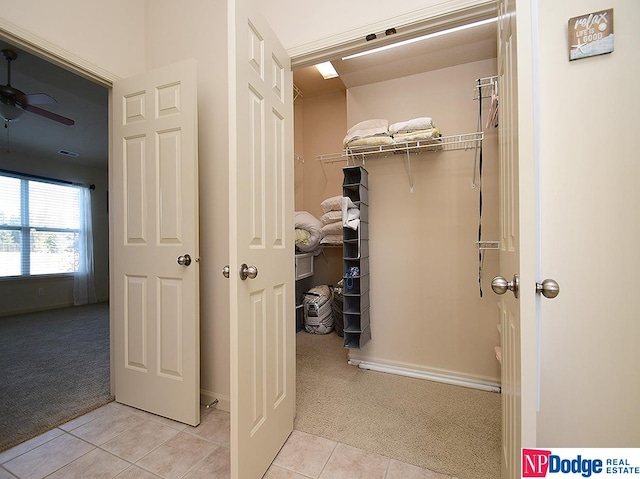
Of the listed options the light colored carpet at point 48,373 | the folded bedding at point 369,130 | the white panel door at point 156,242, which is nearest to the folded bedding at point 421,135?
the folded bedding at point 369,130

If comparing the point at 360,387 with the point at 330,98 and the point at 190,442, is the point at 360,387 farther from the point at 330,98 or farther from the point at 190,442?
the point at 330,98

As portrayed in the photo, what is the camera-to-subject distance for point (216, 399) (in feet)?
5.97

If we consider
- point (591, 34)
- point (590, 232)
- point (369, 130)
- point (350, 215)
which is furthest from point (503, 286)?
point (369, 130)

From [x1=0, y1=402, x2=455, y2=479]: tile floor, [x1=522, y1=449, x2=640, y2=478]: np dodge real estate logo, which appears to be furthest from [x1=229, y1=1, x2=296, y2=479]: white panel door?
[x1=522, y1=449, x2=640, y2=478]: np dodge real estate logo

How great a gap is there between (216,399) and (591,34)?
2618mm

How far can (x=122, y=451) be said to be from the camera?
4.67 feet

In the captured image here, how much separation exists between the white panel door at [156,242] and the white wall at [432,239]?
1389 mm

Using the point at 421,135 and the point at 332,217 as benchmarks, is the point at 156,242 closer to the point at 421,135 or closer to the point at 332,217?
the point at 332,217

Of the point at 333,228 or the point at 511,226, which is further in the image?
the point at 333,228

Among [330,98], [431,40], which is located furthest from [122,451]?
[330,98]

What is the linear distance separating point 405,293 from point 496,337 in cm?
70

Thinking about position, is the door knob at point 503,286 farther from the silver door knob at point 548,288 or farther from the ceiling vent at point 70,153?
the ceiling vent at point 70,153

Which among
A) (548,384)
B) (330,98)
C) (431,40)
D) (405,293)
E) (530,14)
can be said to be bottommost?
(548,384)

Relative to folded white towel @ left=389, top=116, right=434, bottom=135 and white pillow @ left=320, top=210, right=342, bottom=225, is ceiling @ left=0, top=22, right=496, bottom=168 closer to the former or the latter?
folded white towel @ left=389, top=116, right=434, bottom=135
